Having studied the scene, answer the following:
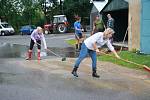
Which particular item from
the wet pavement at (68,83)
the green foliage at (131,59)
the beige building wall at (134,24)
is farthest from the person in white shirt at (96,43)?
the beige building wall at (134,24)

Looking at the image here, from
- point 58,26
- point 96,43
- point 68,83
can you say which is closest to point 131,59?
point 96,43

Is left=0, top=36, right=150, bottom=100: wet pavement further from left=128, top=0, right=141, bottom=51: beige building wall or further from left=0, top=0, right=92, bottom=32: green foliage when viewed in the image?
left=0, top=0, right=92, bottom=32: green foliage

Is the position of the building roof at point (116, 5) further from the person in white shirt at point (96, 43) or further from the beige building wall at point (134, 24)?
the person in white shirt at point (96, 43)

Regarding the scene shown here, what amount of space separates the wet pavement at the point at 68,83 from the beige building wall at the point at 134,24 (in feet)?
17.1

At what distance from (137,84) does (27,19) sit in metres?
57.0

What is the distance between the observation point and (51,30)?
58.7m

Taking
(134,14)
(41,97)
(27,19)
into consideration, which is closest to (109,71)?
(41,97)

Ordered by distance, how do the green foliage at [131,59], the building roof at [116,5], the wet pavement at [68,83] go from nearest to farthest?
1. the wet pavement at [68,83]
2. the green foliage at [131,59]
3. the building roof at [116,5]

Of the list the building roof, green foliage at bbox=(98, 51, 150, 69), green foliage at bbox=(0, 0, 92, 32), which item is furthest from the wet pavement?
green foliage at bbox=(0, 0, 92, 32)

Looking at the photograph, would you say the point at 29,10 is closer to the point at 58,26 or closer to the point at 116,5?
the point at 58,26

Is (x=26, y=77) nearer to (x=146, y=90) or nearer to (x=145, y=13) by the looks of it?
(x=146, y=90)

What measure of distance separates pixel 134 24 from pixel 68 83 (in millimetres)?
10375

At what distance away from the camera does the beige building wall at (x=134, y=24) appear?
68.9ft

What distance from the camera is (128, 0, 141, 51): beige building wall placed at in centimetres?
2100
